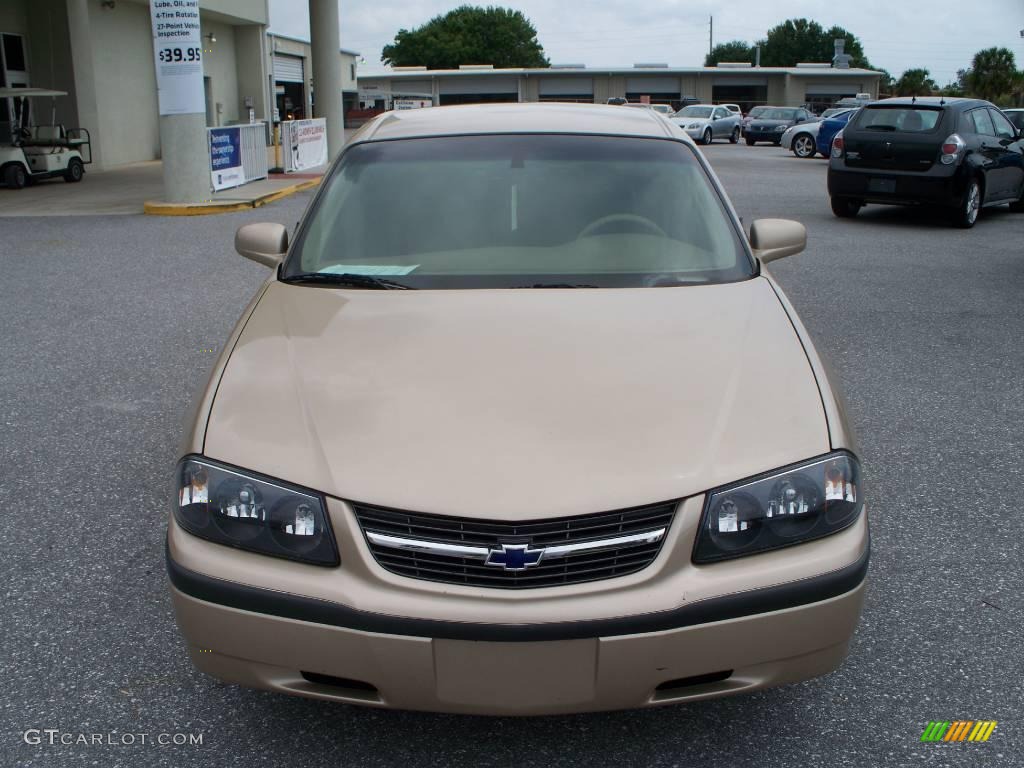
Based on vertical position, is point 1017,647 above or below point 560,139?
below

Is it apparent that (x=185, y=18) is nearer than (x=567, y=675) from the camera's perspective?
No

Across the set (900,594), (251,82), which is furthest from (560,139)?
(251,82)

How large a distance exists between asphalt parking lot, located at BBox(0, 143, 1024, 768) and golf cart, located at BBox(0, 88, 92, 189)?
36.2 feet

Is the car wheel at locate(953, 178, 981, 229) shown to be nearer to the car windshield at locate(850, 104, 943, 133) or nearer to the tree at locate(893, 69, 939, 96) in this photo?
the car windshield at locate(850, 104, 943, 133)

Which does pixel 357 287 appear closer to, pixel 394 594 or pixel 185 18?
pixel 394 594

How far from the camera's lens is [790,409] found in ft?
8.13

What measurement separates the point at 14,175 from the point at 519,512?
1823 centimetres

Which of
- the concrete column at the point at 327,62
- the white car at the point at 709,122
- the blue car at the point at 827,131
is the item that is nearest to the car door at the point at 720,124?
the white car at the point at 709,122

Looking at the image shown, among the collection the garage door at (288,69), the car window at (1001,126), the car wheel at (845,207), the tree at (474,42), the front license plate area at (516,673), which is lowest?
the front license plate area at (516,673)

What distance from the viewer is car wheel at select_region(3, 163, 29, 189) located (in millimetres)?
17531

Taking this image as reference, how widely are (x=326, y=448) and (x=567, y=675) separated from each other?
76cm

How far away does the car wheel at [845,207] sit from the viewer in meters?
13.5

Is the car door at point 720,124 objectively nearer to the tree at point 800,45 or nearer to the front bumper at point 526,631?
the front bumper at point 526,631

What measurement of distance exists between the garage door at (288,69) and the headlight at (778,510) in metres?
40.4
